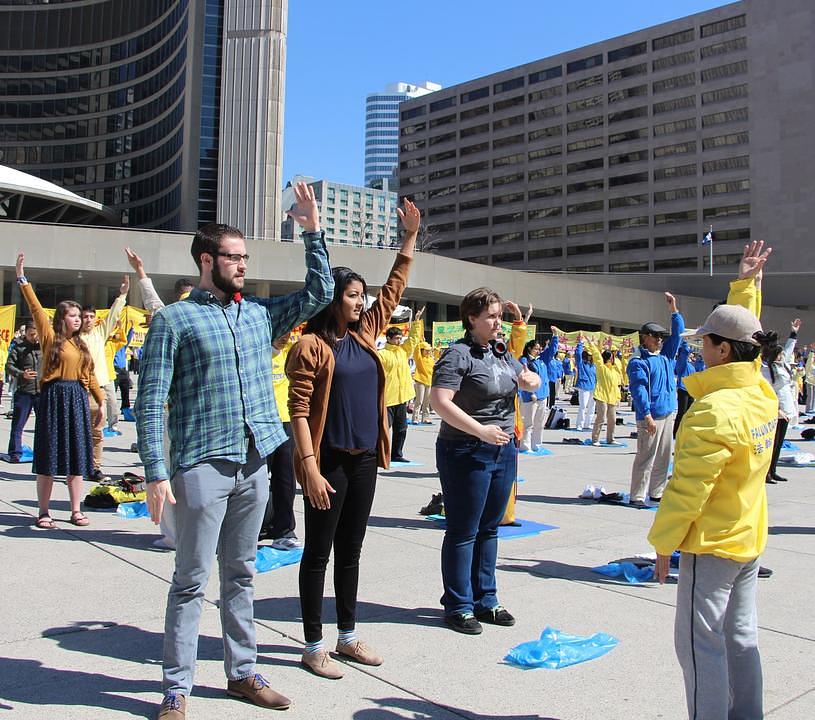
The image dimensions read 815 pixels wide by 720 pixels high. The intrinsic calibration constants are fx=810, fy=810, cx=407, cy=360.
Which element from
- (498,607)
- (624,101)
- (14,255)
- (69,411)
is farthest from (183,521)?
(624,101)

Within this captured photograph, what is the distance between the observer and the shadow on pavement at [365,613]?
455cm

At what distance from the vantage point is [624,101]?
9794 cm

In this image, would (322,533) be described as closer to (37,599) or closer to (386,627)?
(386,627)

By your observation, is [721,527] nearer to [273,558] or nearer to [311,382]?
[311,382]

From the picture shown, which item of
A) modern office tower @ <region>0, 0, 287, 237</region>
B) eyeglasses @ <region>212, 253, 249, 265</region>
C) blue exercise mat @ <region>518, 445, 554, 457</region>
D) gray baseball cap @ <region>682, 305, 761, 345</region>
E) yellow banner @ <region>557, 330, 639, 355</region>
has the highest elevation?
modern office tower @ <region>0, 0, 287, 237</region>

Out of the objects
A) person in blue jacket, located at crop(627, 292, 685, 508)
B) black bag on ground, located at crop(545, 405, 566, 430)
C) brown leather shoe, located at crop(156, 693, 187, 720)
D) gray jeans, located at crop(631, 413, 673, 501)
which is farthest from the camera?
black bag on ground, located at crop(545, 405, 566, 430)

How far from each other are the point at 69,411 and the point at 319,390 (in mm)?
4018

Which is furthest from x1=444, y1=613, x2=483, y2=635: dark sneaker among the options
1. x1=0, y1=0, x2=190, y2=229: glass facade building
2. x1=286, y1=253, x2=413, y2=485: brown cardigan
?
x1=0, y1=0, x2=190, y2=229: glass facade building

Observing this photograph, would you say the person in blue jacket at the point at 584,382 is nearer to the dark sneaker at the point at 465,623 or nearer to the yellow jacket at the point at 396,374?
the yellow jacket at the point at 396,374

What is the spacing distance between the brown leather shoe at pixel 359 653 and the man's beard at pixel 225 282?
178 cm

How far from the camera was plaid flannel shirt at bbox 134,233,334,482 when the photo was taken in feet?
10.7

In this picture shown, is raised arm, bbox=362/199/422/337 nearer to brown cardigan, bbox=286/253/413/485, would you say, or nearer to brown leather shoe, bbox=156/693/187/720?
brown cardigan, bbox=286/253/413/485

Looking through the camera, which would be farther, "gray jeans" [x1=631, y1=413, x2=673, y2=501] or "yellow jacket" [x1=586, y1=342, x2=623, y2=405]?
"yellow jacket" [x1=586, y1=342, x2=623, y2=405]

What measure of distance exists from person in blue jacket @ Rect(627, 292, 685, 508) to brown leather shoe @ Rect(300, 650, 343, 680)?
207 inches
